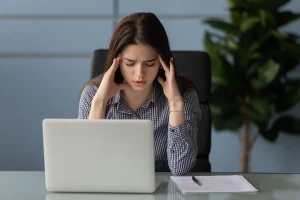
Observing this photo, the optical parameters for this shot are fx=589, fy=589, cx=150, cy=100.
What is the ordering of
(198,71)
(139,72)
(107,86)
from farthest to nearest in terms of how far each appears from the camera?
(198,71)
(107,86)
(139,72)

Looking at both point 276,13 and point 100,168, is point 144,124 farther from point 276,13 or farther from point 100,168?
point 276,13

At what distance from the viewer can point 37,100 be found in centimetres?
386

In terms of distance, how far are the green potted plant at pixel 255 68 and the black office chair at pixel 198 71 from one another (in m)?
1.28

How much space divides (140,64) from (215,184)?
0.48 m

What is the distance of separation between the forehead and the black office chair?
32 cm

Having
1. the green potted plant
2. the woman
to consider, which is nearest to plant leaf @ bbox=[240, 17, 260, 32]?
the green potted plant

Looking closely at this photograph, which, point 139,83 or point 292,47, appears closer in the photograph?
point 139,83

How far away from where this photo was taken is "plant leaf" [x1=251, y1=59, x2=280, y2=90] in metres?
3.46

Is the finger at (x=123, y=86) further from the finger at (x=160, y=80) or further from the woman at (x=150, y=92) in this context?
the finger at (x=160, y=80)

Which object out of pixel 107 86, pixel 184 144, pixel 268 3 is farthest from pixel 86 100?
pixel 268 3

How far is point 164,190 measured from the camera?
1658 mm

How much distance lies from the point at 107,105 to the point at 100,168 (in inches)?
23.3

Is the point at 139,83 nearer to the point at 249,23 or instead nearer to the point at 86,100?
the point at 86,100

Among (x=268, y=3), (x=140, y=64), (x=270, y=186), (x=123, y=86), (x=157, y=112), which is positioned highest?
(x=268, y=3)
